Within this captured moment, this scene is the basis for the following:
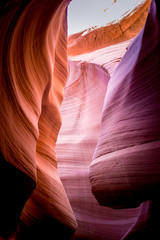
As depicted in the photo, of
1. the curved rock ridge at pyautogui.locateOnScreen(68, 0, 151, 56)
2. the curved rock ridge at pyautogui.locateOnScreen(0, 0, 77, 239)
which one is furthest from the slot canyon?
the curved rock ridge at pyautogui.locateOnScreen(68, 0, 151, 56)

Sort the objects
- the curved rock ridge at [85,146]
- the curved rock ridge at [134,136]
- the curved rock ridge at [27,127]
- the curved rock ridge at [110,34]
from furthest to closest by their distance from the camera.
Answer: the curved rock ridge at [110,34] < the curved rock ridge at [85,146] < the curved rock ridge at [134,136] < the curved rock ridge at [27,127]

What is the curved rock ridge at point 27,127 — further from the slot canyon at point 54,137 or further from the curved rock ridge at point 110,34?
the curved rock ridge at point 110,34

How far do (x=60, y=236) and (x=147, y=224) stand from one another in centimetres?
124

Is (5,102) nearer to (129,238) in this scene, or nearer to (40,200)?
(40,200)

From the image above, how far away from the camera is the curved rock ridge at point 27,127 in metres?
1.54

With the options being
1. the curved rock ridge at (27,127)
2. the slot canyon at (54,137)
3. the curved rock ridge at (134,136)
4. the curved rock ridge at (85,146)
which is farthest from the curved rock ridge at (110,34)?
the curved rock ridge at (27,127)

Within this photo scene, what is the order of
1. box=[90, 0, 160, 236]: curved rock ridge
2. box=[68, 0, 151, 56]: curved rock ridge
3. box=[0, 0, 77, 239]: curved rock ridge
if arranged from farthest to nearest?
box=[68, 0, 151, 56]: curved rock ridge, box=[90, 0, 160, 236]: curved rock ridge, box=[0, 0, 77, 239]: curved rock ridge

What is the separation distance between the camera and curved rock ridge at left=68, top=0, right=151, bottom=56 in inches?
210

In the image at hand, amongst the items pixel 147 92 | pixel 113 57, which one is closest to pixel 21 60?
pixel 147 92

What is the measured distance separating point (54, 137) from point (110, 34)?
3.95 meters

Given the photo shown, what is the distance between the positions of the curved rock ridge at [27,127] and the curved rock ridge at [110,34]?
3423 mm

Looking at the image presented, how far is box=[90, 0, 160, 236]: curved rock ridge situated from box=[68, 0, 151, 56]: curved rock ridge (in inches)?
123

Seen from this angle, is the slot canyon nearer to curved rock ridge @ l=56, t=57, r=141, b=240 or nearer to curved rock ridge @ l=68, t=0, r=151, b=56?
curved rock ridge @ l=56, t=57, r=141, b=240

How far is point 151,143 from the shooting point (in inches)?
78.7
